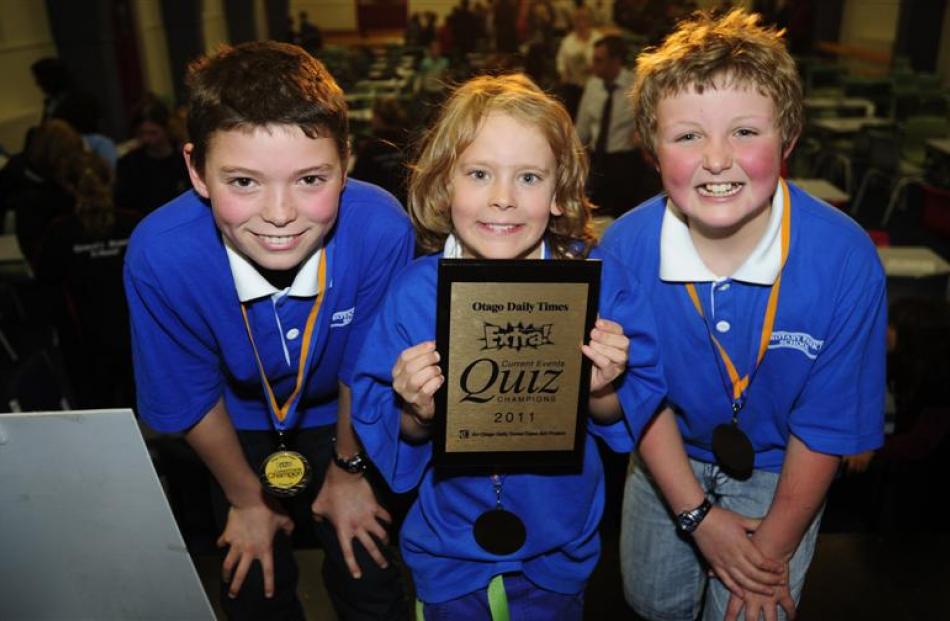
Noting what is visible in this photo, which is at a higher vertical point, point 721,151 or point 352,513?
point 721,151

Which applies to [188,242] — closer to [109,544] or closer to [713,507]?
[109,544]

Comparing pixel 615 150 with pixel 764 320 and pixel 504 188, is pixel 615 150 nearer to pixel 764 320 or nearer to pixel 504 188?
pixel 764 320

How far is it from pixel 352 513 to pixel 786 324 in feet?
3.68

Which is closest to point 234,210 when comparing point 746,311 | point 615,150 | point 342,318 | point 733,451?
point 342,318

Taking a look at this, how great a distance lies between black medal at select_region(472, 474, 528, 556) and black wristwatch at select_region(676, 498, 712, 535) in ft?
1.48

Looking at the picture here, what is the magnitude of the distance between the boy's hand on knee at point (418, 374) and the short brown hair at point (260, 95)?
0.48 metres

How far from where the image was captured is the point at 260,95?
1525 millimetres

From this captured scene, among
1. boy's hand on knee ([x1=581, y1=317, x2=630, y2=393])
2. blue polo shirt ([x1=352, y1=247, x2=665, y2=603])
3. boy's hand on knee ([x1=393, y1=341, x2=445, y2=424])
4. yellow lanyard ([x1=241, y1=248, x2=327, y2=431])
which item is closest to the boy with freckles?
blue polo shirt ([x1=352, y1=247, x2=665, y2=603])

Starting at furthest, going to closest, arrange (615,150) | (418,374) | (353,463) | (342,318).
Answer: (615,150), (353,463), (342,318), (418,374)

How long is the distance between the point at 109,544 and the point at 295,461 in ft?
1.66

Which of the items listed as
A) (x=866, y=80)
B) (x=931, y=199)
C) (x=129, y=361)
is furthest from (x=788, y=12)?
(x=129, y=361)

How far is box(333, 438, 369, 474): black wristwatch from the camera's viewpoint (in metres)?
1.95

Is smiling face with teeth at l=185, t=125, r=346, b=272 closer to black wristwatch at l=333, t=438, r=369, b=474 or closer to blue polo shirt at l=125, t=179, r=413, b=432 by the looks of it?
blue polo shirt at l=125, t=179, r=413, b=432

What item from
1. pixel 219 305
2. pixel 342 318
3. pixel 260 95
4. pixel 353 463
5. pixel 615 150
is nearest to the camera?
pixel 260 95
